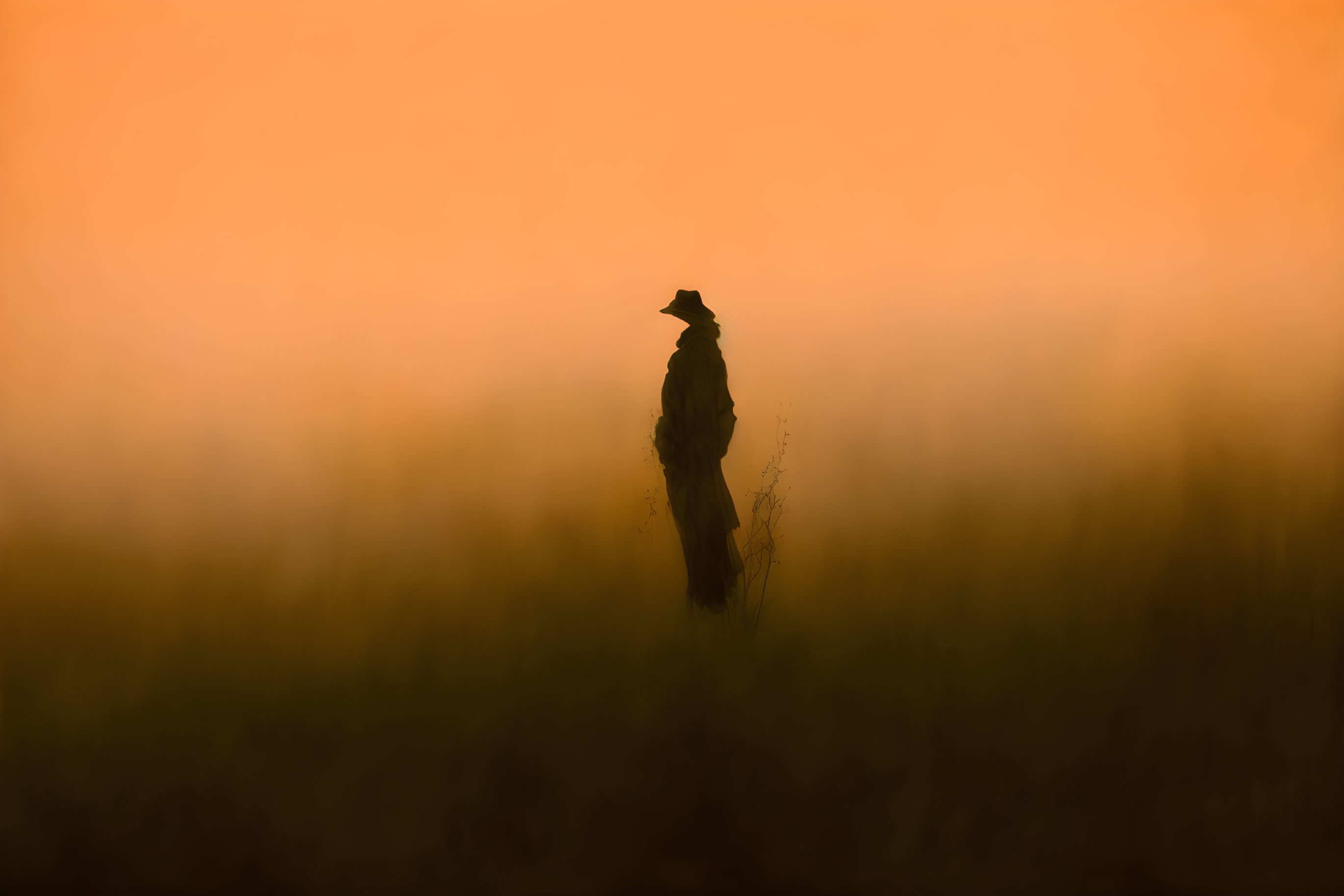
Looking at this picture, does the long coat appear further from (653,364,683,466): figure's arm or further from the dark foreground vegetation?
the dark foreground vegetation

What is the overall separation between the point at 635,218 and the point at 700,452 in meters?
0.68

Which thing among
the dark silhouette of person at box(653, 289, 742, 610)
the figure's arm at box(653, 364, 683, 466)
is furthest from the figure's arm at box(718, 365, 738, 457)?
the figure's arm at box(653, 364, 683, 466)

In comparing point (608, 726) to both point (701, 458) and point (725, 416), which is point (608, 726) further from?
point (725, 416)

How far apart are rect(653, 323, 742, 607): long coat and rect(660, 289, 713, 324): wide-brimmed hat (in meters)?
0.03

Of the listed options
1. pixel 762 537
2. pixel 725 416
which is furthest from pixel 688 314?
pixel 762 537

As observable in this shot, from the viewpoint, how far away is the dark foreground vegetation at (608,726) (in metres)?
2.25

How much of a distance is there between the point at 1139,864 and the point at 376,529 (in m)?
2.32

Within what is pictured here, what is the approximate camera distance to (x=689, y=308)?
2.21m

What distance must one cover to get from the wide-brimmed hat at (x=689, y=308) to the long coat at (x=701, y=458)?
0.03 metres

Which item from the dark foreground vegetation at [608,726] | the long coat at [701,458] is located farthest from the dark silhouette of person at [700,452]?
the dark foreground vegetation at [608,726]

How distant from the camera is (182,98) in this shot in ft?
7.62

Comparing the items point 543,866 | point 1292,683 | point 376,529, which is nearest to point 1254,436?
point 1292,683

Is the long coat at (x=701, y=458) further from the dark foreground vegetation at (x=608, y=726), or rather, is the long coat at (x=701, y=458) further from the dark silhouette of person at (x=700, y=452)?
the dark foreground vegetation at (x=608, y=726)

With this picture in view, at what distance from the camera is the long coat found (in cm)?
219
